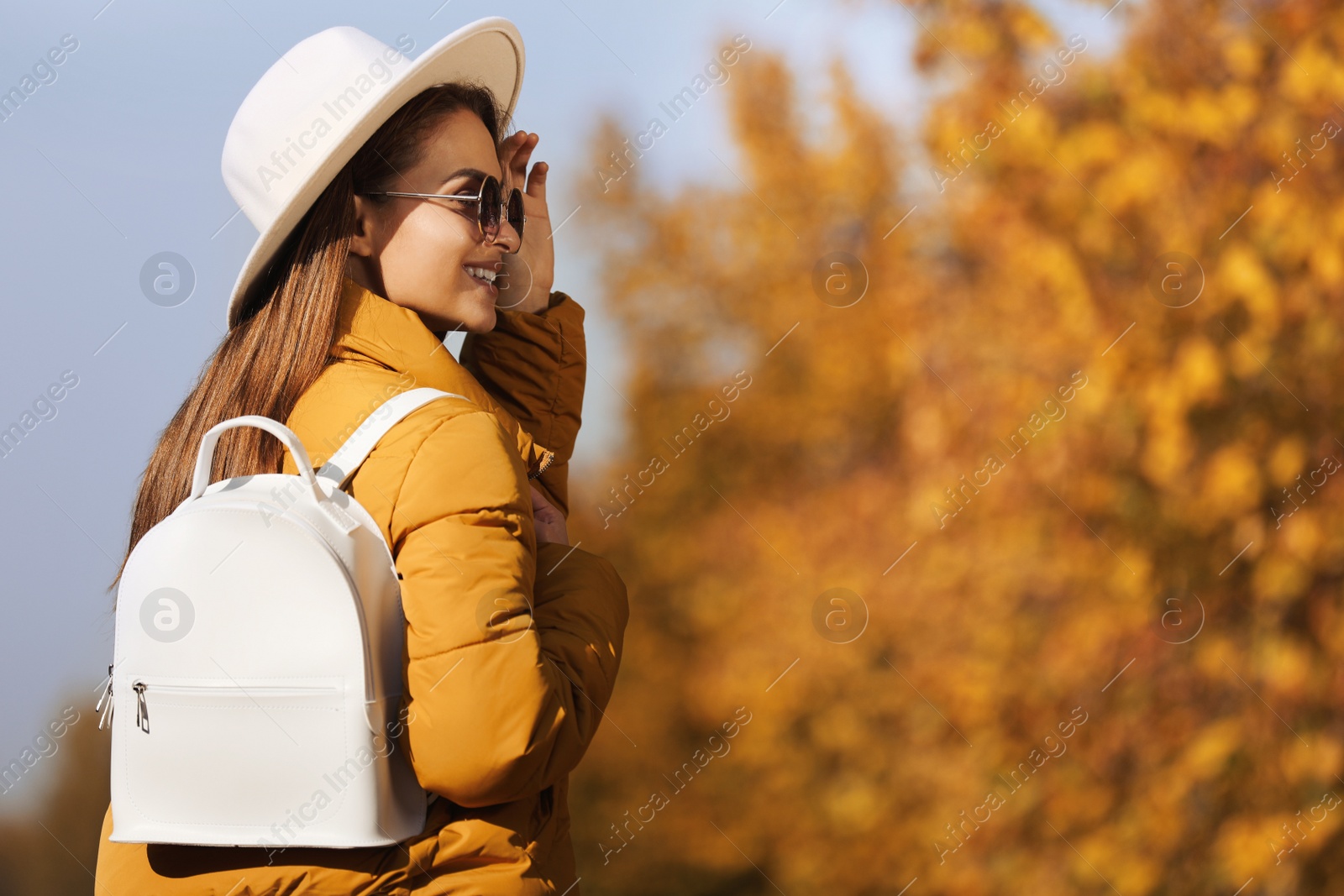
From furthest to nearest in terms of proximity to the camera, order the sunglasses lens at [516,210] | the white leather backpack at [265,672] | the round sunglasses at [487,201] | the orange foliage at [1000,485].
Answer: the orange foliage at [1000,485], the sunglasses lens at [516,210], the round sunglasses at [487,201], the white leather backpack at [265,672]

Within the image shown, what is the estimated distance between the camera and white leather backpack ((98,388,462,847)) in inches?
41.4

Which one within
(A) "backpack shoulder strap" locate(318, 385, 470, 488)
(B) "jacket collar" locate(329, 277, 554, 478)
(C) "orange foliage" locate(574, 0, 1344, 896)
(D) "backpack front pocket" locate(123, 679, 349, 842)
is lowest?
(C) "orange foliage" locate(574, 0, 1344, 896)

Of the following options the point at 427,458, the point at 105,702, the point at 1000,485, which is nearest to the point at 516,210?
the point at 427,458

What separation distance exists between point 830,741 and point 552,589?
2548 millimetres

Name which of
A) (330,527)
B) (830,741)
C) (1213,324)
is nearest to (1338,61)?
(1213,324)

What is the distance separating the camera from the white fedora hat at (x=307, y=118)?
127 centimetres

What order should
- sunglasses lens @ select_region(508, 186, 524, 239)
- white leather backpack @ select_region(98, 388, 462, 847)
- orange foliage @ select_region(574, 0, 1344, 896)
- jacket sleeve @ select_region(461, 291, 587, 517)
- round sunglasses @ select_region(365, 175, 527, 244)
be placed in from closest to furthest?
white leather backpack @ select_region(98, 388, 462, 847) → round sunglasses @ select_region(365, 175, 527, 244) → sunglasses lens @ select_region(508, 186, 524, 239) → jacket sleeve @ select_region(461, 291, 587, 517) → orange foliage @ select_region(574, 0, 1344, 896)

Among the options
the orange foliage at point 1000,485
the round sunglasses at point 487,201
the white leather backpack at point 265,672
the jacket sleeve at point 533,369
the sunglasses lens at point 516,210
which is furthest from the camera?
the orange foliage at point 1000,485

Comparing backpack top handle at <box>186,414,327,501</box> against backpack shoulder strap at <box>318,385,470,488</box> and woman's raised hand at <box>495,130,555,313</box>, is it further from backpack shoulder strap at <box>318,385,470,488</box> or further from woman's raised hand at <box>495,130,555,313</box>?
woman's raised hand at <box>495,130,555,313</box>

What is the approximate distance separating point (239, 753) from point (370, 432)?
0.33 m

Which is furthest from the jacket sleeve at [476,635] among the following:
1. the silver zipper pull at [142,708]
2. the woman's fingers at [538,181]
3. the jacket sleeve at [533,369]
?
the woman's fingers at [538,181]

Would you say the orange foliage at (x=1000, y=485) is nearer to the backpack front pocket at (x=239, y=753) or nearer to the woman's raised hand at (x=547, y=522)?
the woman's raised hand at (x=547, y=522)

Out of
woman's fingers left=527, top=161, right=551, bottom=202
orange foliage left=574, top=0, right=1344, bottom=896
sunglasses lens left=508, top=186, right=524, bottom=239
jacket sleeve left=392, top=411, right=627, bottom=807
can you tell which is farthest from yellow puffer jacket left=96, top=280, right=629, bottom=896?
orange foliage left=574, top=0, right=1344, bottom=896

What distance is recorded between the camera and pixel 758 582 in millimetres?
3729
